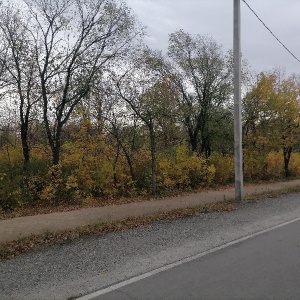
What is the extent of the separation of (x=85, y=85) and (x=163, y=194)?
6.18 m

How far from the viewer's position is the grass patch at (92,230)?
23.1 feet

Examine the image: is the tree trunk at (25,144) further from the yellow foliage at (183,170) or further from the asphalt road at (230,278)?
the asphalt road at (230,278)

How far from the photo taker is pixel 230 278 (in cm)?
517

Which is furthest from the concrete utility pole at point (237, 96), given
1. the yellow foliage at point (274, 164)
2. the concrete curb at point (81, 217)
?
the yellow foliage at point (274, 164)

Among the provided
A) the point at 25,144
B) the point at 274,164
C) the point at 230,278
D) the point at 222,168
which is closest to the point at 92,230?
the point at 230,278

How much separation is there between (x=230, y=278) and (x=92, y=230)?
4.30m

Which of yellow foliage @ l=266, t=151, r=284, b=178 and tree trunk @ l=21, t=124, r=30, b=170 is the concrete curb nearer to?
tree trunk @ l=21, t=124, r=30, b=170

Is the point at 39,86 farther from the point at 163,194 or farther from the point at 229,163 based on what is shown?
the point at 229,163

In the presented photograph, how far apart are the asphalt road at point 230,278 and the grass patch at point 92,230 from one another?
9.78 ft

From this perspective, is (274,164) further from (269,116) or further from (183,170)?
(183,170)

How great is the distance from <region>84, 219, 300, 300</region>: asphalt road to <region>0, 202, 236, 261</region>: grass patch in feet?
9.78

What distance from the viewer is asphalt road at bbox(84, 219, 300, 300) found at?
4.59 meters

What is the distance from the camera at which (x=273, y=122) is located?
82.2 feet

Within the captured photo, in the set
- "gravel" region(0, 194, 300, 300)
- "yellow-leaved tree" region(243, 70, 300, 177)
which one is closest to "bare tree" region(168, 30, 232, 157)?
"yellow-leaved tree" region(243, 70, 300, 177)
